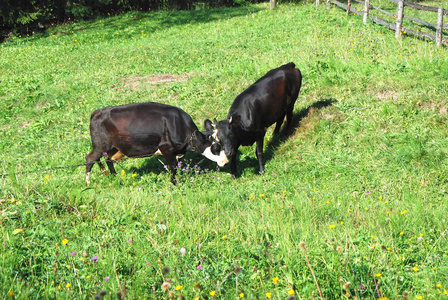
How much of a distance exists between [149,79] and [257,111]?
5814 mm

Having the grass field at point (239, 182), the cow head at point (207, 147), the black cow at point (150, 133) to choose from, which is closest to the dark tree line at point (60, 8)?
the grass field at point (239, 182)

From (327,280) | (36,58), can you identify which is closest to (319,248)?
(327,280)

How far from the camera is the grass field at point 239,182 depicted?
3812 millimetres

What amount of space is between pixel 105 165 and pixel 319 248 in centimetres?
588

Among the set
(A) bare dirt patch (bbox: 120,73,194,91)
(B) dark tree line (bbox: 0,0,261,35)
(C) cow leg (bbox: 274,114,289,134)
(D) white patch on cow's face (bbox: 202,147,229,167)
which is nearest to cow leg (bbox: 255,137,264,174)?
(D) white patch on cow's face (bbox: 202,147,229,167)

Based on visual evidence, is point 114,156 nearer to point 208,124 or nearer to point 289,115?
point 208,124

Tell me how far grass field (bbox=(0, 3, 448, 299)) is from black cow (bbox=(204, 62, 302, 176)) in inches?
22.0

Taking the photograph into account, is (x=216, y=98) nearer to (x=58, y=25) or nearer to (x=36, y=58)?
(x=36, y=58)

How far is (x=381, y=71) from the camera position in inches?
431

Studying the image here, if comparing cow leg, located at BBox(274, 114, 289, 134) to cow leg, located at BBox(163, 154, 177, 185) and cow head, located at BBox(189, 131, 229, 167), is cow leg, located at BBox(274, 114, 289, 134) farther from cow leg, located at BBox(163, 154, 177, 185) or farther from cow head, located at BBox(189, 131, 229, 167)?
cow leg, located at BBox(163, 154, 177, 185)

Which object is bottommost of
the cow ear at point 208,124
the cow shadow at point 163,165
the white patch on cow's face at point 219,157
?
the cow shadow at point 163,165

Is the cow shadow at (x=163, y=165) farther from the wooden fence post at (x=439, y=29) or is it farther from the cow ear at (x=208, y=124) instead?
the wooden fence post at (x=439, y=29)

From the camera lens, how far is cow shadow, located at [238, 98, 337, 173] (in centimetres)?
910

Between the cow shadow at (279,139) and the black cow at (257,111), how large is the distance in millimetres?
399
